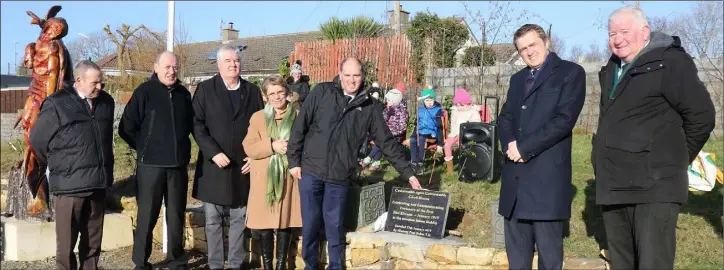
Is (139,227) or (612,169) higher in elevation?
(612,169)

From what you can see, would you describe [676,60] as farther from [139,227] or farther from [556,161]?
[139,227]

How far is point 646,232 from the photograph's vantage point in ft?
11.1

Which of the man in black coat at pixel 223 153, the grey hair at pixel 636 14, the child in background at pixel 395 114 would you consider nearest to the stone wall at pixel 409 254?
the man in black coat at pixel 223 153

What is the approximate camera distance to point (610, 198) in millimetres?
3488

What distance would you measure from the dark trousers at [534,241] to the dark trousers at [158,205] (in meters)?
2.53

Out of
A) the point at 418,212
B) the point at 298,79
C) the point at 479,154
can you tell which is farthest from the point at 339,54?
the point at 418,212

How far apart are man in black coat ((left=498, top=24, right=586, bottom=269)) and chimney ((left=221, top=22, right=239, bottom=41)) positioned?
6.44m

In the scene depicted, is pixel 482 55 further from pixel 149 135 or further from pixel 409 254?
pixel 149 135

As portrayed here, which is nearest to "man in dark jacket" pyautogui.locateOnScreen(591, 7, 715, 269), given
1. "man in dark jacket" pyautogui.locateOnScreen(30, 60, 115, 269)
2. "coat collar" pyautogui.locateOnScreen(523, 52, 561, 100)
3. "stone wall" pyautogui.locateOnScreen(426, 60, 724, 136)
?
"coat collar" pyautogui.locateOnScreen(523, 52, 561, 100)

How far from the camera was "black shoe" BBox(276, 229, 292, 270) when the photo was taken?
16.3 feet

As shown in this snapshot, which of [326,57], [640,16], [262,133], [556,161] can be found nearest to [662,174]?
[556,161]

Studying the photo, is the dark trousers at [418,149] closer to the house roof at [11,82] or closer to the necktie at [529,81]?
the necktie at [529,81]

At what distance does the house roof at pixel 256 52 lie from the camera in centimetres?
862

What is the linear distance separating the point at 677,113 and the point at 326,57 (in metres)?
6.21
